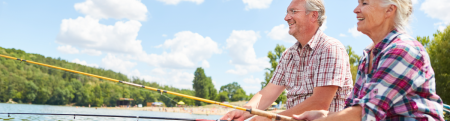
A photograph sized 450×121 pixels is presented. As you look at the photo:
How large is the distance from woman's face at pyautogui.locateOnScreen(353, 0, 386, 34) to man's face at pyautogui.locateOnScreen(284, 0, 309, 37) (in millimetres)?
1050

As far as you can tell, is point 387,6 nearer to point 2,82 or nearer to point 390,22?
point 390,22

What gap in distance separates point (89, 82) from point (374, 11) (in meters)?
116

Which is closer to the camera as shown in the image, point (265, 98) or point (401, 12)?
point (401, 12)

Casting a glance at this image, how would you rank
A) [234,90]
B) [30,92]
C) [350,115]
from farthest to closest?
[234,90] → [30,92] → [350,115]

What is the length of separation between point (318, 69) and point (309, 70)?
189mm

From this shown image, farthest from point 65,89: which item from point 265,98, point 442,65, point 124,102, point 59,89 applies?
point 265,98

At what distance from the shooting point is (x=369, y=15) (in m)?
1.62

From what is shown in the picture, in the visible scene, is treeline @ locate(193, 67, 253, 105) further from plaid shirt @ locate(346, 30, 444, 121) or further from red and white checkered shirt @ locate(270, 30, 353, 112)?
plaid shirt @ locate(346, 30, 444, 121)

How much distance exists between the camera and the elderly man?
227cm

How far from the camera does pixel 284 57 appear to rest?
10.6ft

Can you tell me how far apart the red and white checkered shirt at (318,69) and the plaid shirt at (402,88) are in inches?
34.6

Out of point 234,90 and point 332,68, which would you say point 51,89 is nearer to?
point 234,90

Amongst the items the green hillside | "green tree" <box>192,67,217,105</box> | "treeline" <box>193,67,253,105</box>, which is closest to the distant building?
the green hillside

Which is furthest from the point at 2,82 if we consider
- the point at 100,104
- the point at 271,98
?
the point at 271,98
